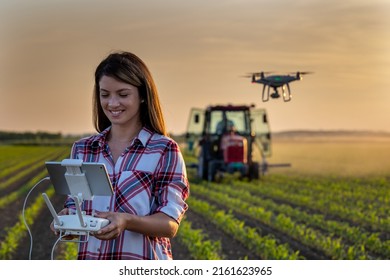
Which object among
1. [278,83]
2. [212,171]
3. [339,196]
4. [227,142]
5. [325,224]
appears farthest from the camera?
[212,171]

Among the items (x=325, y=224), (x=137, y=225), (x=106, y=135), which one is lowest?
(x=325, y=224)

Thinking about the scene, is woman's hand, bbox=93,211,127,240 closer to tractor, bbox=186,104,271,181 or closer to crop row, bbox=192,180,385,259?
crop row, bbox=192,180,385,259

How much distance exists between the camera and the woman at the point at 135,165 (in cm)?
244

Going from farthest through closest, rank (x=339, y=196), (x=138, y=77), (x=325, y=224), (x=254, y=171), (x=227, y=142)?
(x=254, y=171) < (x=227, y=142) < (x=339, y=196) < (x=325, y=224) < (x=138, y=77)

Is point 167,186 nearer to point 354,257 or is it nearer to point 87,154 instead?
point 87,154

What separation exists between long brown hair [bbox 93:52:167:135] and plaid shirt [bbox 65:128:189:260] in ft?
0.16

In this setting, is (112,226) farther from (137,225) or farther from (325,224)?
(325,224)

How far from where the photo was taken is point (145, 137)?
2.49 metres

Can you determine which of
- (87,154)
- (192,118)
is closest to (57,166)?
(87,154)

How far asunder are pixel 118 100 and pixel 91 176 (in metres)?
0.30

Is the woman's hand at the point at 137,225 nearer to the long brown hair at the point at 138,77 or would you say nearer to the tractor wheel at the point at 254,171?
the long brown hair at the point at 138,77

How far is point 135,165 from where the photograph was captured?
2.46 m

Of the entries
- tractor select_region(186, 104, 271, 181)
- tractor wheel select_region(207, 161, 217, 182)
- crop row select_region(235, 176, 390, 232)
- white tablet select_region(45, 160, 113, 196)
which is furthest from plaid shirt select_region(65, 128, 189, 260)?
tractor wheel select_region(207, 161, 217, 182)

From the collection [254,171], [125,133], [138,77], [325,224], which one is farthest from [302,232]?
[254,171]
